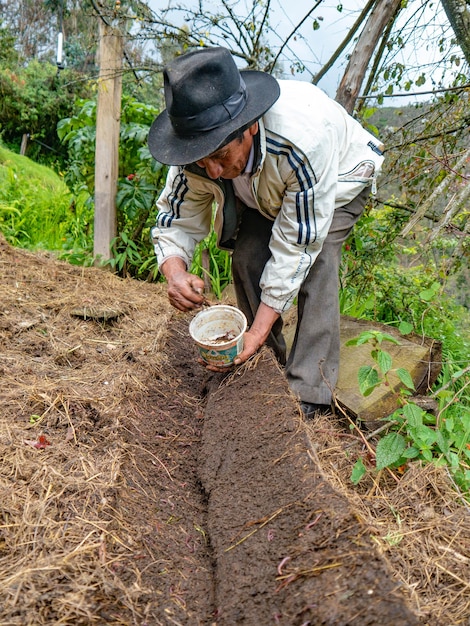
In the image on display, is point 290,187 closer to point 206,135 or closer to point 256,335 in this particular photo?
point 206,135

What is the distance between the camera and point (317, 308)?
222cm

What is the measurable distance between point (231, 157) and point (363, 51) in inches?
53.5

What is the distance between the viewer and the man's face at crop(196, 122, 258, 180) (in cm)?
177

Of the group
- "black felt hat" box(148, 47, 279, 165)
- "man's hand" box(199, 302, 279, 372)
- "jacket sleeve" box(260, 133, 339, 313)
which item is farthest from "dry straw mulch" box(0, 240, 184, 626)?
"black felt hat" box(148, 47, 279, 165)

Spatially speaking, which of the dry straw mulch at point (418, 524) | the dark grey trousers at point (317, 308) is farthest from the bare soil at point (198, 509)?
the dark grey trousers at point (317, 308)

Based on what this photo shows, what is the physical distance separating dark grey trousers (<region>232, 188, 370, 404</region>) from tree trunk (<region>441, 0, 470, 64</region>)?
137 centimetres

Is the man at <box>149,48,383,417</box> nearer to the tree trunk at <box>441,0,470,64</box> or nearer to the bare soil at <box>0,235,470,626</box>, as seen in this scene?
the bare soil at <box>0,235,470,626</box>

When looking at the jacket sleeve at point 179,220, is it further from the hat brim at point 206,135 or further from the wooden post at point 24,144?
the wooden post at point 24,144

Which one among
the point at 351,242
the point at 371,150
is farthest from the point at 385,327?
the point at 371,150

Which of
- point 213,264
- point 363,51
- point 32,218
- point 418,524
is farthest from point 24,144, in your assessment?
point 418,524

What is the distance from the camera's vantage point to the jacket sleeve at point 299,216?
6.16ft

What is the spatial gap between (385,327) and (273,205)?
1.00 meters

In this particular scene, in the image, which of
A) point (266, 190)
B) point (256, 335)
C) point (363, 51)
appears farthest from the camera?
point (363, 51)

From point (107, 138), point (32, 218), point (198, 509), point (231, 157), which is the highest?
point (231, 157)
